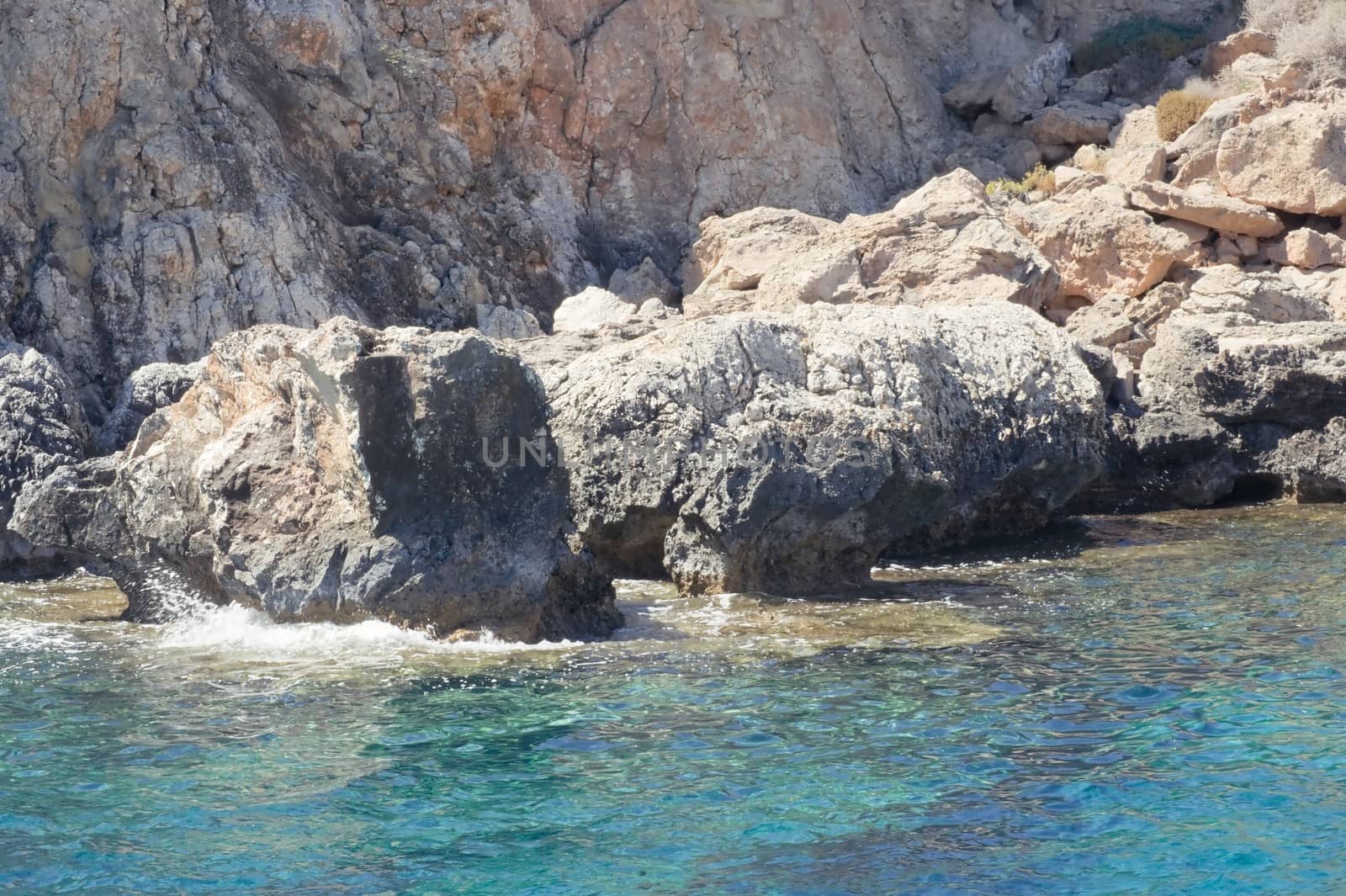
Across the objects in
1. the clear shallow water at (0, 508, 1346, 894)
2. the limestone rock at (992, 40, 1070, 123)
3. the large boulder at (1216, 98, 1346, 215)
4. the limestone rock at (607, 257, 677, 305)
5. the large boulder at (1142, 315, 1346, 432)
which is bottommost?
the clear shallow water at (0, 508, 1346, 894)

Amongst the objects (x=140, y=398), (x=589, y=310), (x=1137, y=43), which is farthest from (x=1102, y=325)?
(x=1137, y=43)

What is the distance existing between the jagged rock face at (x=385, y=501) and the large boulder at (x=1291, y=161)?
1152 centimetres

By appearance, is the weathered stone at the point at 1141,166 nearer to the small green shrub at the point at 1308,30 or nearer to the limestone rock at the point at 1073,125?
the limestone rock at the point at 1073,125

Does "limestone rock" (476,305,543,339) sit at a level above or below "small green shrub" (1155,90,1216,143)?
below

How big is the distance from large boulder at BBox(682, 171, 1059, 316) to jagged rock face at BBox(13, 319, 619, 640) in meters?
6.01

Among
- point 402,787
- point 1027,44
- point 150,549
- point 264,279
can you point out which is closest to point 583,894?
point 402,787

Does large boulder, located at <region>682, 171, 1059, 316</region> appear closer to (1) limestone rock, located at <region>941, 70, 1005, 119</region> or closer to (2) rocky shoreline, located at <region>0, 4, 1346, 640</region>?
(2) rocky shoreline, located at <region>0, 4, 1346, 640</region>

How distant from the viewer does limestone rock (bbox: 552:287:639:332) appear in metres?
14.4

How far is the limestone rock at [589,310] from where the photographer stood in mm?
14359

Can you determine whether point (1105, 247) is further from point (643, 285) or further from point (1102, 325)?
point (643, 285)

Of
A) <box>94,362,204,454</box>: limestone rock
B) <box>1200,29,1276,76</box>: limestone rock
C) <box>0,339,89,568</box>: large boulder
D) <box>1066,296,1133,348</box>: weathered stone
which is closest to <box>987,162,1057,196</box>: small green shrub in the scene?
<box>1200,29,1276,76</box>: limestone rock

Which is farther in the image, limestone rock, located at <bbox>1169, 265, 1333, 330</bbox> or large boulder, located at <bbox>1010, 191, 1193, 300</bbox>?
large boulder, located at <bbox>1010, 191, 1193, 300</bbox>

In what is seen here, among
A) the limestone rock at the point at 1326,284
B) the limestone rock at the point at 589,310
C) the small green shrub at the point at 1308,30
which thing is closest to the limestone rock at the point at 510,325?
the limestone rock at the point at 589,310

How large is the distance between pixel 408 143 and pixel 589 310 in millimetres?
3404
